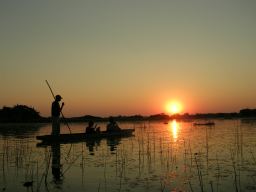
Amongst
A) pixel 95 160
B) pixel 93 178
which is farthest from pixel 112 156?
pixel 93 178

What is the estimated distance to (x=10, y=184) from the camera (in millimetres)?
11703

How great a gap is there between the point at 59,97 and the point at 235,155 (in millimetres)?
12848

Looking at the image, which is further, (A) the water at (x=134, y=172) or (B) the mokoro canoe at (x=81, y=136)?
(B) the mokoro canoe at (x=81, y=136)

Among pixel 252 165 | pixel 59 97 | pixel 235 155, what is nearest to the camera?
pixel 252 165

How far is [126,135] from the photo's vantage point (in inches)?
1298

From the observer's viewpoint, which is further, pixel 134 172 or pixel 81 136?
pixel 81 136

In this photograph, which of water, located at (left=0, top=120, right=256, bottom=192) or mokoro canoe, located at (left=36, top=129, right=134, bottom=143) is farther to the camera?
mokoro canoe, located at (left=36, top=129, right=134, bottom=143)

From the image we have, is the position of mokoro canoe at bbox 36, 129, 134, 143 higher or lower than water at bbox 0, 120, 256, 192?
higher

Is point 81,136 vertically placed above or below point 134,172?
above

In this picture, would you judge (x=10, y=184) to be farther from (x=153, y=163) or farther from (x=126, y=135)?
(x=126, y=135)

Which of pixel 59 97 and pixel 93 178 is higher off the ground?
pixel 59 97

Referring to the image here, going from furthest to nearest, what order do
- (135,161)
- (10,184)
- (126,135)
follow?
(126,135) → (135,161) → (10,184)

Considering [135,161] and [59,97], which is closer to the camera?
[135,161]

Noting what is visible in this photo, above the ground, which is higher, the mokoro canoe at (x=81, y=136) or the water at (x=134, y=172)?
the mokoro canoe at (x=81, y=136)
